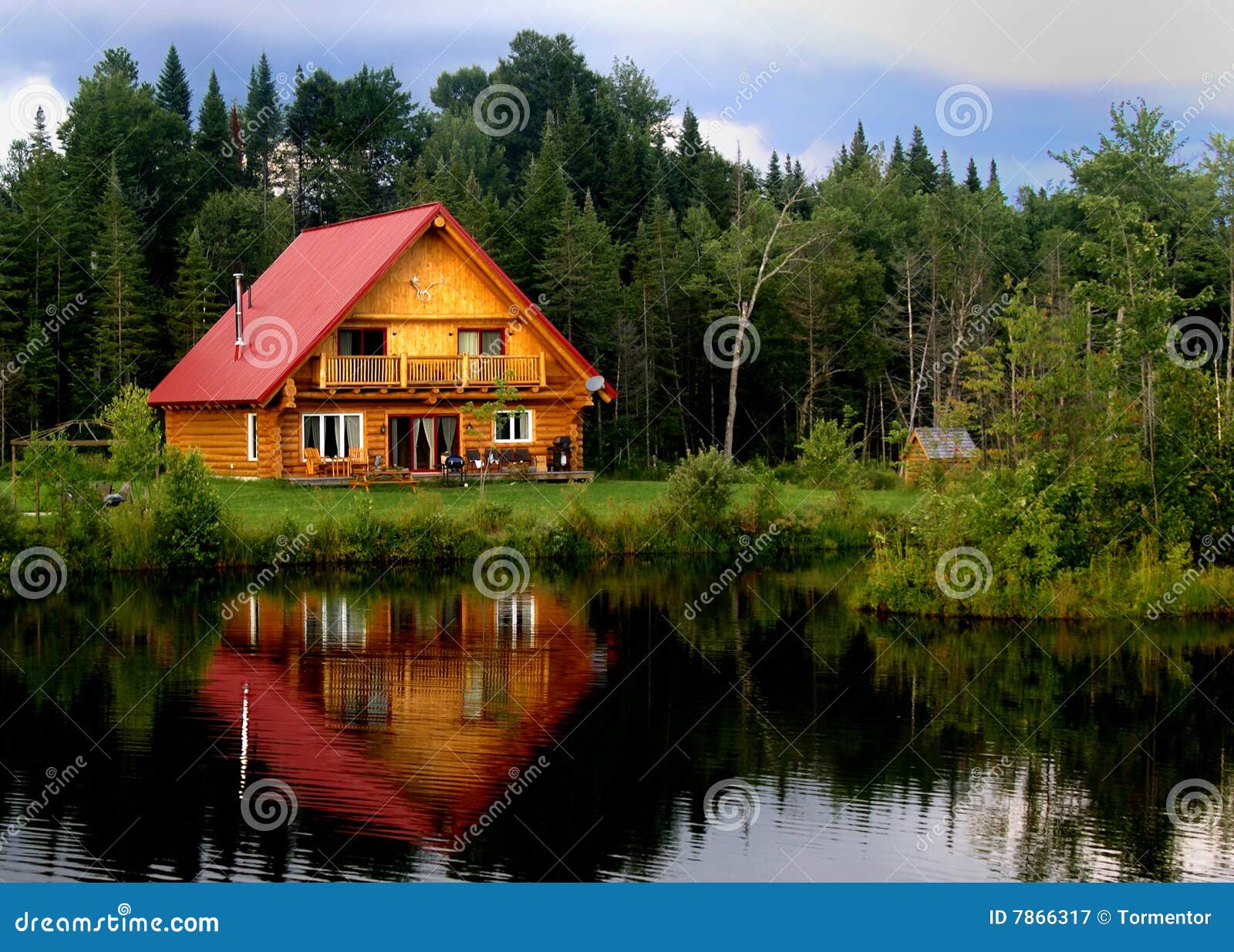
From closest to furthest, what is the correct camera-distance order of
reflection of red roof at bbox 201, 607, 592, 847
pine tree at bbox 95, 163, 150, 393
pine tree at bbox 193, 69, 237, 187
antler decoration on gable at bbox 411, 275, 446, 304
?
reflection of red roof at bbox 201, 607, 592, 847, antler decoration on gable at bbox 411, 275, 446, 304, pine tree at bbox 95, 163, 150, 393, pine tree at bbox 193, 69, 237, 187

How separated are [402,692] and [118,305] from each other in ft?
115

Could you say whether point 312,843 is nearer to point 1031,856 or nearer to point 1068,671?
point 1031,856

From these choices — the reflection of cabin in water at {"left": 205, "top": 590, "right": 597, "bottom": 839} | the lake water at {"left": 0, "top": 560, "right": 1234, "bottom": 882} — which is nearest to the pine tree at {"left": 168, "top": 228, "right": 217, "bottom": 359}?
the reflection of cabin in water at {"left": 205, "top": 590, "right": 597, "bottom": 839}

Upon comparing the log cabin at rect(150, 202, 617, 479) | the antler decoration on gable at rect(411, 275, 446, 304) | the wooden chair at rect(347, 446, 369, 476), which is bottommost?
the wooden chair at rect(347, 446, 369, 476)

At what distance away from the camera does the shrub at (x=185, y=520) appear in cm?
2808

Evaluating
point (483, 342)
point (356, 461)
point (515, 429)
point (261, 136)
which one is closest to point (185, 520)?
point (356, 461)

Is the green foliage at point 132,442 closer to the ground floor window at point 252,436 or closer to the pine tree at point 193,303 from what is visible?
the ground floor window at point 252,436

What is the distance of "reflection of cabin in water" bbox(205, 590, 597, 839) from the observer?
13.9 meters

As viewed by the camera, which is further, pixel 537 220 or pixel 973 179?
pixel 973 179

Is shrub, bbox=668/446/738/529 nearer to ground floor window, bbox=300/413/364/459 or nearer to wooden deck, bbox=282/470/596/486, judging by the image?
wooden deck, bbox=282/470/596/486

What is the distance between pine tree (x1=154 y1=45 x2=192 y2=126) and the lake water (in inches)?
2082

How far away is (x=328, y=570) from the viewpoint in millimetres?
28891

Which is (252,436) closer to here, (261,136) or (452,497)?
(452,497)

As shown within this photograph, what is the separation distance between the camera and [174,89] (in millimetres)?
72375
